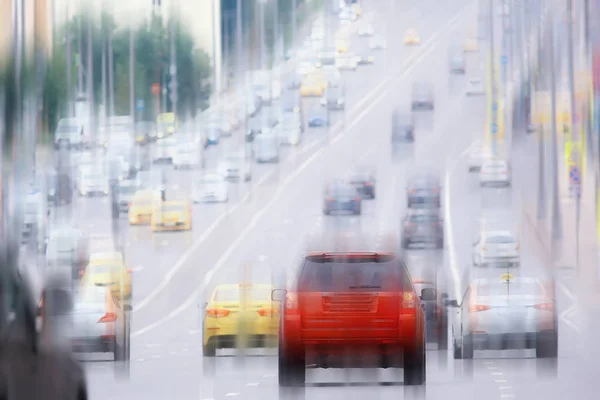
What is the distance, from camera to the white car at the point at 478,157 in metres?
95.2

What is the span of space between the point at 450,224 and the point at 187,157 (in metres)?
30.3

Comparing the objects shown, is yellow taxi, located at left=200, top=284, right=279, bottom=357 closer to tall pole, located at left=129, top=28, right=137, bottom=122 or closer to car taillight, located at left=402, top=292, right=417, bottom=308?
car taillight, located at left=402, top=292, right=417, bottom=308

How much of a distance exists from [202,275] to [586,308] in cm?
2012

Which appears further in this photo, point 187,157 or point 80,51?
point 80,51

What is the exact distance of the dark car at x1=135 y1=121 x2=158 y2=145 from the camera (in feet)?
364

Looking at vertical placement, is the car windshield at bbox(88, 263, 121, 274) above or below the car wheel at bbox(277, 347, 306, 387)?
above

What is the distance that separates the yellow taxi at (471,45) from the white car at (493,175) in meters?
53.6

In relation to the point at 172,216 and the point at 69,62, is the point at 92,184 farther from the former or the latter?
the point at 172,216

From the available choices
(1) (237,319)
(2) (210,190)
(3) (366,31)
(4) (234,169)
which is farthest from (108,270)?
(3) (366,31)

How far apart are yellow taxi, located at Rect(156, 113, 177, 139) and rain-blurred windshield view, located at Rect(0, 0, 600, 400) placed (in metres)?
0.38

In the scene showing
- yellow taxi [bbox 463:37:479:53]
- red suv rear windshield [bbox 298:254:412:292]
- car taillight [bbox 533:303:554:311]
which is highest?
yellow taxi [bbox 463:37:479:53]

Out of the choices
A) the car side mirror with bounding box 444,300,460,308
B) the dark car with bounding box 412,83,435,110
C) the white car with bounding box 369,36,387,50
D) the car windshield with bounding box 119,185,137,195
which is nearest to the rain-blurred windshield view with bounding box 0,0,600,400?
the dark car with bounding box 412,83,435,110

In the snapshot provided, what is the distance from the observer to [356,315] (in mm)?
16984

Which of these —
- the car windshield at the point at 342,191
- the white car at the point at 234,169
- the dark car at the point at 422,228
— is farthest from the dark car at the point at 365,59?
the dark car at the point at 422,228
